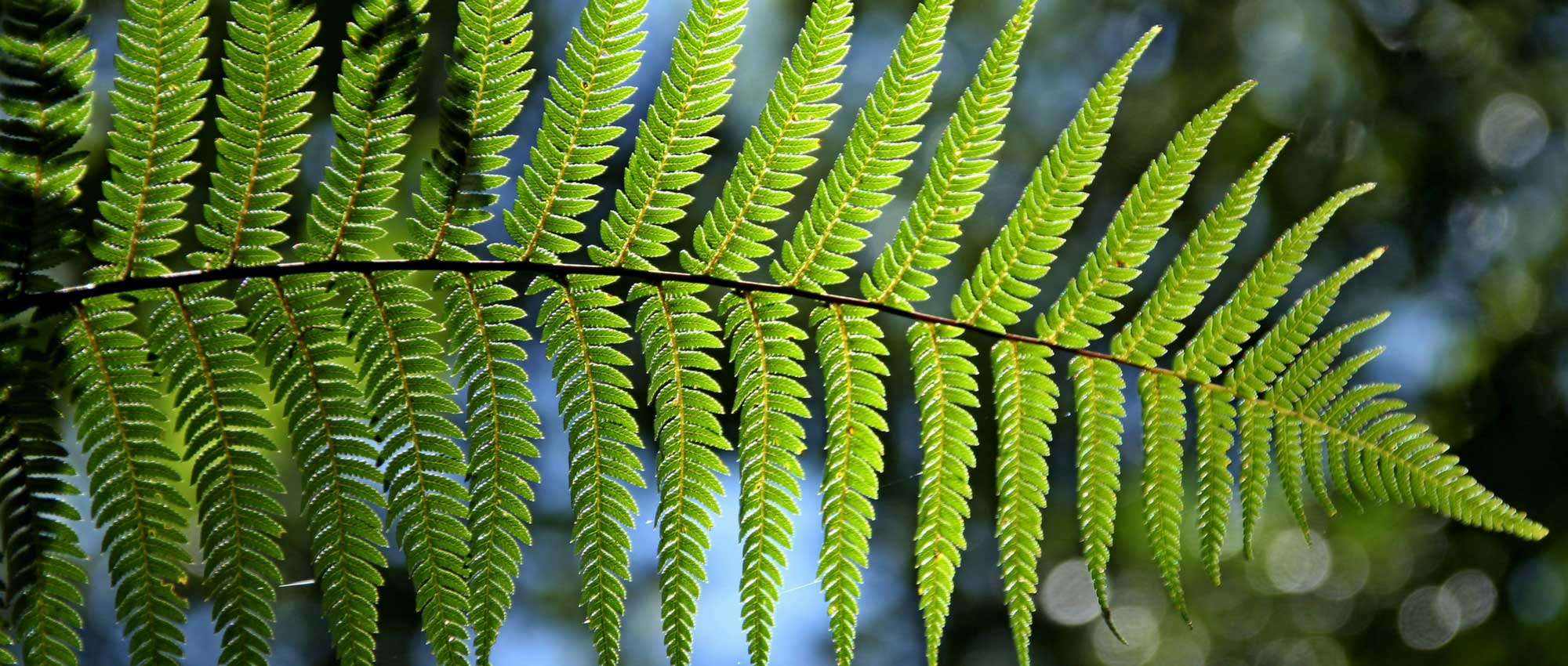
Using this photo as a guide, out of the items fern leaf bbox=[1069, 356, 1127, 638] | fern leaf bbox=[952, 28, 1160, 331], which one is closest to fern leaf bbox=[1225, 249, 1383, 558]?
fern leaf bbox=[1069, 356, 1127, 638]

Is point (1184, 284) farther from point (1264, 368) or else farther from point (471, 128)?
point (471, 128)

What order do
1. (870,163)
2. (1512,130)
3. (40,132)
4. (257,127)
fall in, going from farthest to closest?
(1512,130) → (870,163) → (257,127) → (40,132)

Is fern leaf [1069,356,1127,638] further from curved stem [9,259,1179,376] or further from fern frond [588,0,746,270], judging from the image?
fern frond [588,0,746,270]

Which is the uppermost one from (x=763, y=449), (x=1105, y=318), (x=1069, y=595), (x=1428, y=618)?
(x=1069, y=595)

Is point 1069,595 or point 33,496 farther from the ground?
point 1069,595

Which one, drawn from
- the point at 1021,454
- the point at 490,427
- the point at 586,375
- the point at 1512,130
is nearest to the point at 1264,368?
the point at 1021,454

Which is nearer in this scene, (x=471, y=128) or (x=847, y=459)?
(x=471, y=128)
